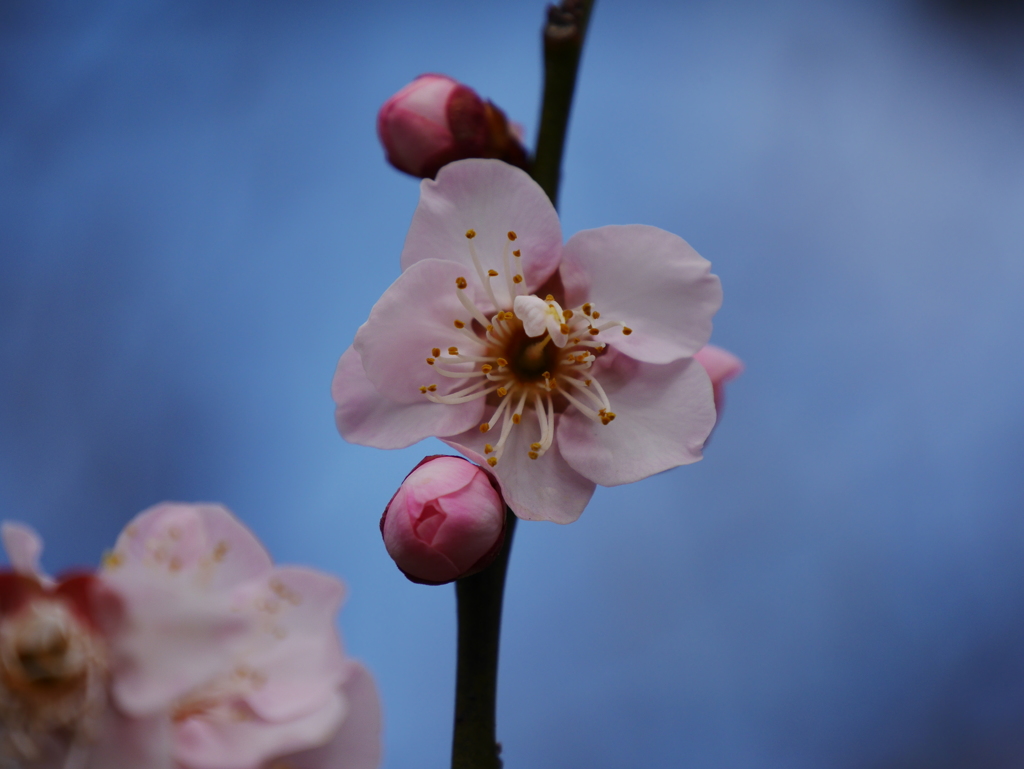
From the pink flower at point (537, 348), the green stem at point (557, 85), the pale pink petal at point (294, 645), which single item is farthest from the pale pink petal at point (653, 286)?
the pale pink petal at point (294, 645)

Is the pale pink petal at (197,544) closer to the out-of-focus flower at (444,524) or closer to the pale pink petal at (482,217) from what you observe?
the out-of-focus flower at (444,524)

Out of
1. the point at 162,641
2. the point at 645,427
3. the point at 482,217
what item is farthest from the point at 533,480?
the point at 162,641

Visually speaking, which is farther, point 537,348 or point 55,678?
point 537,348

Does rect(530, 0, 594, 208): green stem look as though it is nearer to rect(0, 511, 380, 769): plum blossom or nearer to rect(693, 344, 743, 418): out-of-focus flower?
rect(693, 344, 743, 418): out-of-focus flower

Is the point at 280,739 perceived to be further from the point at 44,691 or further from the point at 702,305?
the point at 702,305

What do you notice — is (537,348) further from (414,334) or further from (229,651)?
(229,651)
